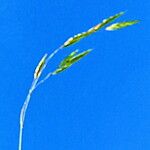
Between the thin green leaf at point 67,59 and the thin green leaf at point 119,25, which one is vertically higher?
the thin green leaf at point 119,25

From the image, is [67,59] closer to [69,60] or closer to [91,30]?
[69,60]

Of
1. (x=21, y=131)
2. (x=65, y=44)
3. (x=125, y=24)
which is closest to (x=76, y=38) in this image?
(x=65, y=44)

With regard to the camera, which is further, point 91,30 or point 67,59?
point 67,59

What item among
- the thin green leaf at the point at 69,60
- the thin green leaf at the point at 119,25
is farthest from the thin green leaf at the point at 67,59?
the thin green leaf at the point at 119,25

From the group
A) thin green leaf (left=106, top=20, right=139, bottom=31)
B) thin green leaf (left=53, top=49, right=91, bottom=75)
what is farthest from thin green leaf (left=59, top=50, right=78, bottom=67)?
thin green leaf (left=106, top=20, right=139, bottom=31)

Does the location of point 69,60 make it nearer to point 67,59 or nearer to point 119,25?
point 67,59

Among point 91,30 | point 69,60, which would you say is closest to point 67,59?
point 69,60

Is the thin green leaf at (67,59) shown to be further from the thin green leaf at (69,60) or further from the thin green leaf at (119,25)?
the thin green leaf at (119,25)

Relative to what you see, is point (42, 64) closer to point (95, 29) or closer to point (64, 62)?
point (64, 62)
